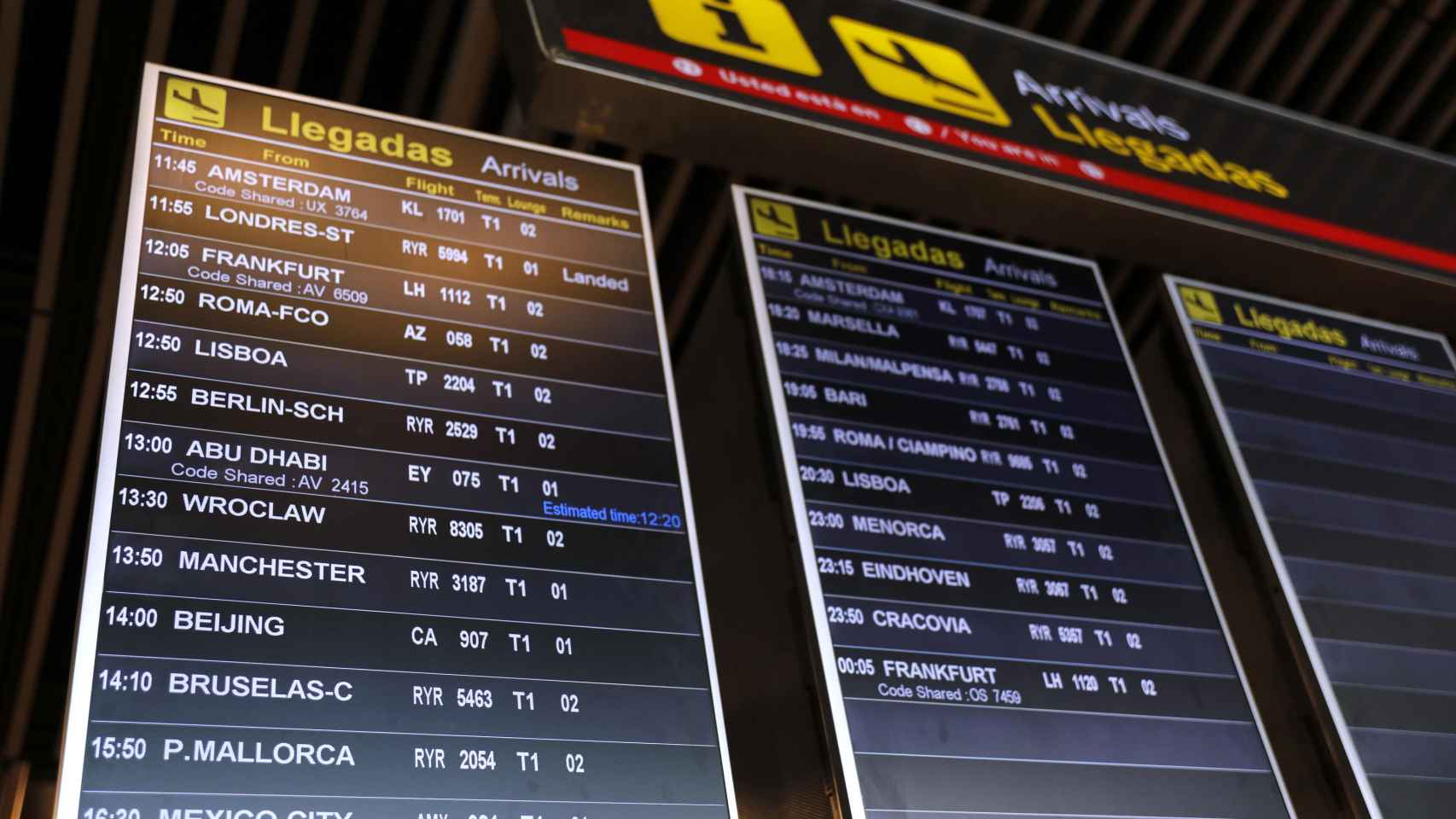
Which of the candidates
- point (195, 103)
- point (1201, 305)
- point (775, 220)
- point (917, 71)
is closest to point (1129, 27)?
point (1201, 305)

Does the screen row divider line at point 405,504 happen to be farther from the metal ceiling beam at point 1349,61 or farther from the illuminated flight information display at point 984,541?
the metal ceiling beam at point 1349,61

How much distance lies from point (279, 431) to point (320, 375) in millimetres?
162

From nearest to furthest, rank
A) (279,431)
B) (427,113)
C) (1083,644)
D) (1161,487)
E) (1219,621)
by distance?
(279,431) < (1083,644) < (1219,621) < (1161,487) < (427,113)

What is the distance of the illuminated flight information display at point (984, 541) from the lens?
2.56 m

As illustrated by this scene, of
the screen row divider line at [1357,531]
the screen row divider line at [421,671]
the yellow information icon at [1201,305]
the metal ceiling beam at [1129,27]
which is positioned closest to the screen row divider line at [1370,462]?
the screen row divider line at [1357,531]

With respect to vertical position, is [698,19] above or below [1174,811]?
above

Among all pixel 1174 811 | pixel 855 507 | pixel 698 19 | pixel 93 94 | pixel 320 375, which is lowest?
pixel 1174 811

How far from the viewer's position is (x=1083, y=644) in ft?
9.30

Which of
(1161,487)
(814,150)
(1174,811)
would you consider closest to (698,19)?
(814,150)

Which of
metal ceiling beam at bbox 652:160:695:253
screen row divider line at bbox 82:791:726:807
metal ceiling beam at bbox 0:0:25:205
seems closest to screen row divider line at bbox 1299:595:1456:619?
screen row divider line at bbox 82:791:726:807

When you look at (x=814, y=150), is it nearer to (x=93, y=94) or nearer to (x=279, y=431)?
(x=279, y=431)

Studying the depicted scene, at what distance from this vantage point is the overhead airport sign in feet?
10.3

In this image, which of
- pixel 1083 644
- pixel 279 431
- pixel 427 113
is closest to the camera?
pixel 279 431

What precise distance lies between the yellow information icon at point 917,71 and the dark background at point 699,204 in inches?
17.6
